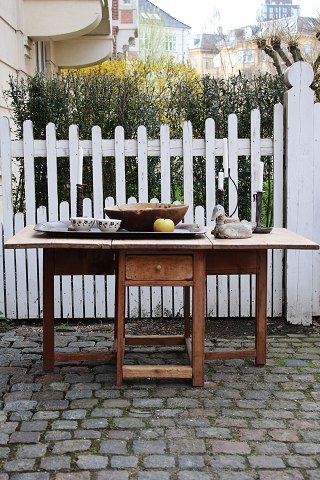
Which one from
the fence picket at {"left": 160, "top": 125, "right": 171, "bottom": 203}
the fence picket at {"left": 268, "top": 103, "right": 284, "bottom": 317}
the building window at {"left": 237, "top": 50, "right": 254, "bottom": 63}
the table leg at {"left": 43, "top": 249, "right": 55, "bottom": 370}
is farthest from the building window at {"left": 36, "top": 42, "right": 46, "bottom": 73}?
the building window at {"left": 237, "top": 50, "right": 254, "bottom": 63}

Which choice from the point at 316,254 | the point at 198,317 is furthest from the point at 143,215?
the point at 316,254

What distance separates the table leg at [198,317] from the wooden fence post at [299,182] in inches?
70.5

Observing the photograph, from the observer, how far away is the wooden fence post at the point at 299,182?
5887mm

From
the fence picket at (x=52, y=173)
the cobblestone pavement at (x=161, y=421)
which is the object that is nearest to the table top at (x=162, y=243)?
the cobblestone pavement at (x=161, y=421)

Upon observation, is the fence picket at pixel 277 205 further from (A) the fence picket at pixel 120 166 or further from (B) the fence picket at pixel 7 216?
(B) the fence picket at pixel 7 216

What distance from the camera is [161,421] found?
3.83 metres

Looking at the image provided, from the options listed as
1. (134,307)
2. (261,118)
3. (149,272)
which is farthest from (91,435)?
(261,118)

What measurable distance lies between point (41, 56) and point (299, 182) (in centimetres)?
716

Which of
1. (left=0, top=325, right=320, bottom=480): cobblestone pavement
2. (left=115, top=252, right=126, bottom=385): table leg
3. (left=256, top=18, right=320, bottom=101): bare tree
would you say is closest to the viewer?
(left=0, top=325, right=320, bottom=480): cobblestone pavement

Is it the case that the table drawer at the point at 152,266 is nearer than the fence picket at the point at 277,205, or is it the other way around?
the table drawer at the point at 152,266

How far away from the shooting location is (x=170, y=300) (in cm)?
611

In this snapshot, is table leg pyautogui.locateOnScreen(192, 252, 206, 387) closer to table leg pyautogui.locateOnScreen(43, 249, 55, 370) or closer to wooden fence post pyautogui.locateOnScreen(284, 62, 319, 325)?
table leg pyautogui.locateOnScreen(43, 249, 55, 370)

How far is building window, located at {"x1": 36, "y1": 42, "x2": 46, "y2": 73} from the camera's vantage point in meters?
11.4

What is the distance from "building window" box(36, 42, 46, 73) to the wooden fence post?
20.3ft
